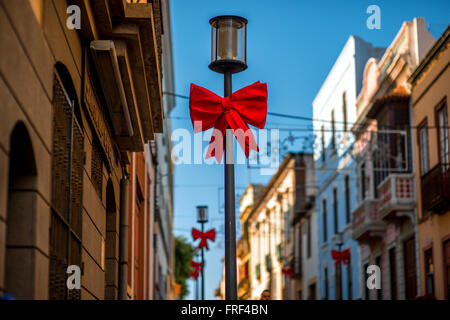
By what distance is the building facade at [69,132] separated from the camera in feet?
19.3

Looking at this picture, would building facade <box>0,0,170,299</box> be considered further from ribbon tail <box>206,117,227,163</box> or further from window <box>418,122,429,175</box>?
window <box>418,122,429,175</box>

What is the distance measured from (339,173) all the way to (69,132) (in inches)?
1059

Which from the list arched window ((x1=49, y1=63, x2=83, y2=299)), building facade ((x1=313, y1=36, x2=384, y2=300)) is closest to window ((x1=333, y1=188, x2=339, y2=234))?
building facade ((x1=313, y1=36, x2=384, y2=300))

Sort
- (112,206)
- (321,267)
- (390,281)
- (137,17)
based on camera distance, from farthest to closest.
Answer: (321,267), (390,281), (112,206), (137,17)

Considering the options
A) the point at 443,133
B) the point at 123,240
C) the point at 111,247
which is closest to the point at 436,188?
the point at 443,133

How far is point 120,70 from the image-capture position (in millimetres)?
10352

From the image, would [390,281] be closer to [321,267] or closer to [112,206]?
[321,267]

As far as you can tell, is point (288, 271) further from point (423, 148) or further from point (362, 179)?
point (423, 148)

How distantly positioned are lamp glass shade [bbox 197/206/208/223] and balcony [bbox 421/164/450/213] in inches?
305

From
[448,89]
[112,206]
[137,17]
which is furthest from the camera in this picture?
[448,89]

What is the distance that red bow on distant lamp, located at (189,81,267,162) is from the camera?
9781mm

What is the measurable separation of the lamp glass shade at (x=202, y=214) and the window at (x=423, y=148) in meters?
7.54
